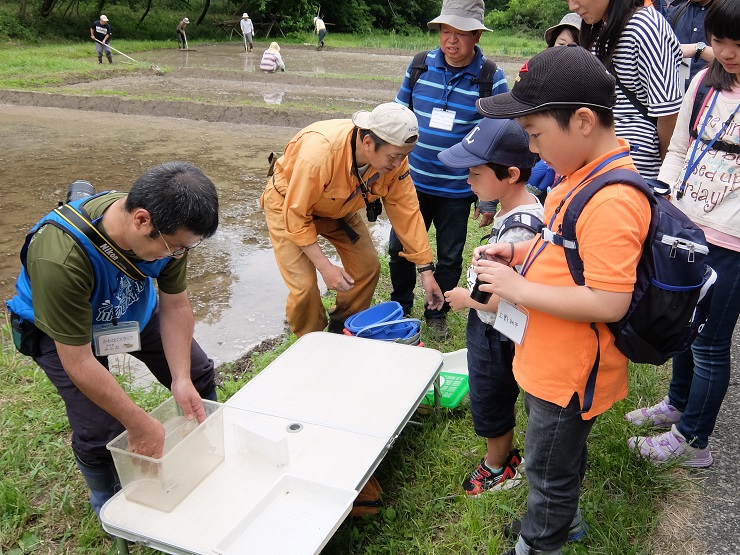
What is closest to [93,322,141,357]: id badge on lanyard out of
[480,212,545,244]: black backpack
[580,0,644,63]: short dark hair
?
[480,212,545,244]: black backpack

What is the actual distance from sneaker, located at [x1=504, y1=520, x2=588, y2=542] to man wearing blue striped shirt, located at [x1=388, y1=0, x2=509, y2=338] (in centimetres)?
156

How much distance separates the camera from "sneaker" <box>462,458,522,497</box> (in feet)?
8.37

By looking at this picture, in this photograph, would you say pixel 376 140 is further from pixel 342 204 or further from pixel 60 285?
pixel 60 285

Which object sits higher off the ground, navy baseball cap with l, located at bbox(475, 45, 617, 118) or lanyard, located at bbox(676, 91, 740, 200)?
navy baseball cap with l, located at bbox(475, 45, 617, 118)

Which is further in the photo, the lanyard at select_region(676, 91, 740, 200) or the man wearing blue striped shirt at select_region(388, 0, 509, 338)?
the man wearing blue striped shirt at select_region(388, 0, 509, 338)

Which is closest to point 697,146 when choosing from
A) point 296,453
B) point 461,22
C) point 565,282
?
point 565,282

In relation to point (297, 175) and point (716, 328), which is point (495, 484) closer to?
point (716, 328)

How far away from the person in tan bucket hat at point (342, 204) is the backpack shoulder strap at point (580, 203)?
55.6 inches

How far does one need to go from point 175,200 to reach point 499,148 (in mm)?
1167

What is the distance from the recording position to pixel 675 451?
2.60m

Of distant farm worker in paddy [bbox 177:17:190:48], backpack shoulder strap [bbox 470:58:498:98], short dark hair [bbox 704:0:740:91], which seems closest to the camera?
short dark hair [bbox 704:0:740:91]

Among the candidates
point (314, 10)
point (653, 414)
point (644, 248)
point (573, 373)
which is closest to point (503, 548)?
point (573, 373)

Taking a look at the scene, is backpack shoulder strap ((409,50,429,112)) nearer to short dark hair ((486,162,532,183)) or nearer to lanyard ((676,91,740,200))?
short dark hair ((486,162,532,183))

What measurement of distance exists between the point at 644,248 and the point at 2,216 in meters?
6.57
